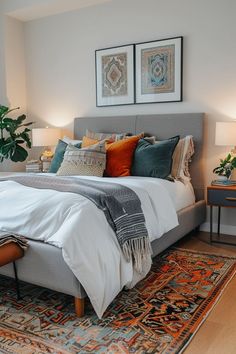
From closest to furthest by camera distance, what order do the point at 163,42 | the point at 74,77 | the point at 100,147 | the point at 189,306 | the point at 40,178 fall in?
the point at 189,306 < the point at 40,178 < the point at 100,147 < the point at 163,42 < the point at 74,77

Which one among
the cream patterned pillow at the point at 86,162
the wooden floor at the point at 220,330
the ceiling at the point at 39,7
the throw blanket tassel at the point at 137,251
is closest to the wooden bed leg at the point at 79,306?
the throw blanket tassel at the point at 137,251

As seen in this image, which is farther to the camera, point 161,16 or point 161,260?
point 161,16

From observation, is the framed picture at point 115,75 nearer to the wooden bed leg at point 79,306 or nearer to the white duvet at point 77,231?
the white duvet at point 77,231

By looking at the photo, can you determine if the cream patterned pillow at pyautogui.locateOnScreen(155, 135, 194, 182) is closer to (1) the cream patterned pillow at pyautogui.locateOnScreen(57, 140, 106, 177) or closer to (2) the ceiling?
(1) the cream patterned pillow at pyautogui.locateOnScreen(57, 140, 106, 177)

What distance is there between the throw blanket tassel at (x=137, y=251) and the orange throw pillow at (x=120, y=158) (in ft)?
3.56

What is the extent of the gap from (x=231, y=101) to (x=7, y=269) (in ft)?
8.99

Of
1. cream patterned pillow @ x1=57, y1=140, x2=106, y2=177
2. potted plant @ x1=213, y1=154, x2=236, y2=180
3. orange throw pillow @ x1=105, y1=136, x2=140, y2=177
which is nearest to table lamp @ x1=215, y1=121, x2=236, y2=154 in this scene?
potted plant @ x1=213, y1=154, x2=236, y2=180

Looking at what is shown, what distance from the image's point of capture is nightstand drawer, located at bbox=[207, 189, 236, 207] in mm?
3341

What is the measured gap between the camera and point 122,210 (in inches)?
96.3

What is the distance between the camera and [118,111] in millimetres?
4387

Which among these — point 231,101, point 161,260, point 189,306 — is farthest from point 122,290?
point 231,101

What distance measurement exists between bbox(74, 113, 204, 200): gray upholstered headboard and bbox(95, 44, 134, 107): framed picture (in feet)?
0.86

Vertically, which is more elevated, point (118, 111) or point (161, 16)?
point (161, 16)

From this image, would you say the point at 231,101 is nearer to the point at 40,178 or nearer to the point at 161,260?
the point at 161,260
